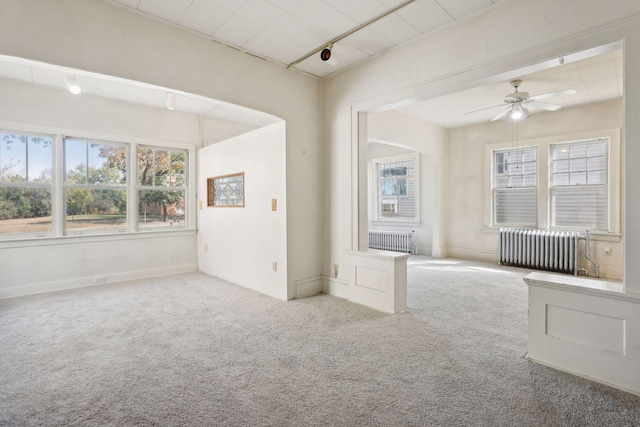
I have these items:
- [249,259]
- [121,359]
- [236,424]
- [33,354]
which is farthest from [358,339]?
[33,354]

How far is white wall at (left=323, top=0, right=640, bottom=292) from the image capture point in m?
2.08

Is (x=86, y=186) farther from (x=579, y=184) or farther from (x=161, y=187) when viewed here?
(x=579, y=184)

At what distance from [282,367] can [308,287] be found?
1.84 metres

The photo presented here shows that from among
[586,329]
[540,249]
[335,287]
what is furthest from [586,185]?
[335,287]

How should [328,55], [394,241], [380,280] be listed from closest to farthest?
1. [328,55]
2. [380,280]
3. [394,241]

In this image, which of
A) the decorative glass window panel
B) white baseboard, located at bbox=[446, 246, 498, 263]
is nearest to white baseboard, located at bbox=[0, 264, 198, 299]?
the decorative glass window panel

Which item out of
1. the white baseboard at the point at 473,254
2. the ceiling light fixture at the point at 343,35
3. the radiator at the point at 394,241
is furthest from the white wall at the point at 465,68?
the white baseboard at the point at 473,254

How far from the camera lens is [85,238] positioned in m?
4.74

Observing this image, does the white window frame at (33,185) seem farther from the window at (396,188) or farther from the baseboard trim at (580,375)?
the window at (396,188)

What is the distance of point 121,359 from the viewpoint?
8.02 feet

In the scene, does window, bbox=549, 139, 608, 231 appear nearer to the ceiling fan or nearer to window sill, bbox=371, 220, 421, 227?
the ceiling fan

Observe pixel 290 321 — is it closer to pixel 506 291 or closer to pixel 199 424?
pixel 199 424

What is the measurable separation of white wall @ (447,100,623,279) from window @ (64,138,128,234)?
21.7 ft

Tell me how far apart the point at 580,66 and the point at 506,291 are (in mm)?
2978
